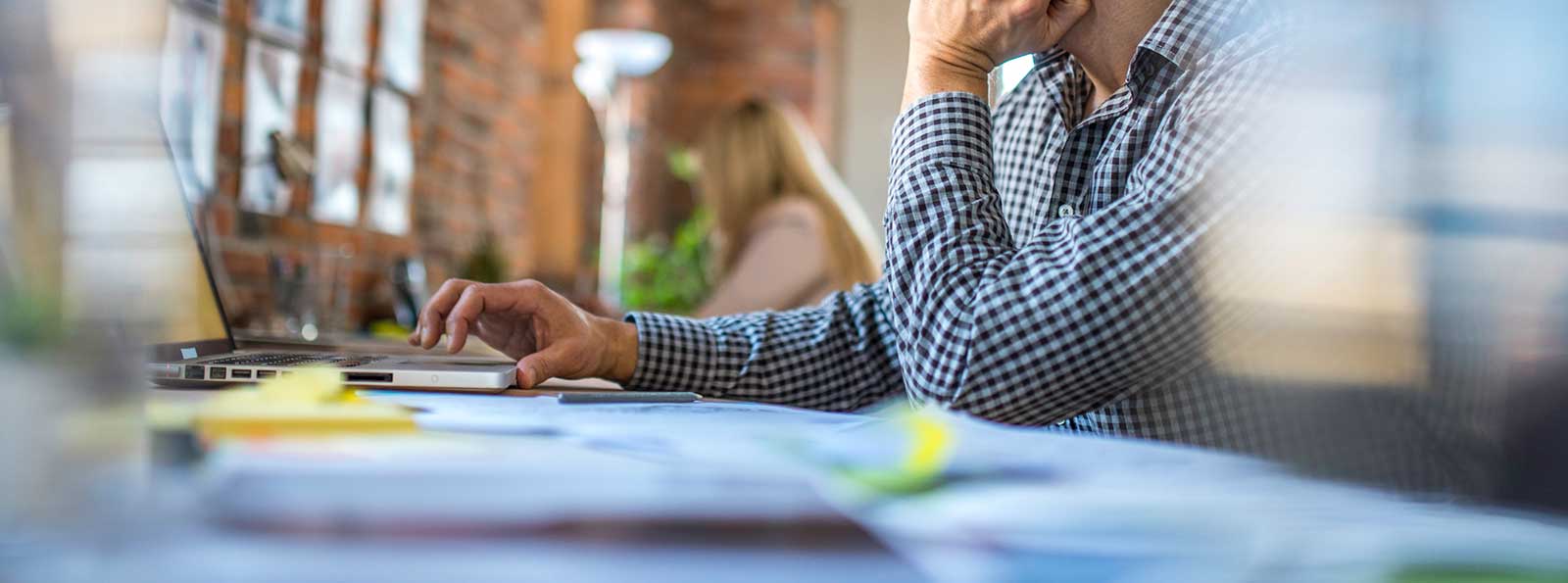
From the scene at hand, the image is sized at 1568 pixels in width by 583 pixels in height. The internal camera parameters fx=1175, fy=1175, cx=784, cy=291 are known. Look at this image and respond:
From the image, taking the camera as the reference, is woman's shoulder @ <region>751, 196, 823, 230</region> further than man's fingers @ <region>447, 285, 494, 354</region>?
Yes

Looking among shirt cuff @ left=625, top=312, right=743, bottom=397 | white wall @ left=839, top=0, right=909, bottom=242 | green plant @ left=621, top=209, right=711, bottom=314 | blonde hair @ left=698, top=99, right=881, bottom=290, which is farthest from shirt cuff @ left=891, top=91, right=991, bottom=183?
green plant @ left=621, top=209, right=711, bottom=314

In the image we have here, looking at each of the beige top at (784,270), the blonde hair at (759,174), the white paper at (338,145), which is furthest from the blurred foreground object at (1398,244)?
the white paper at (338,145)

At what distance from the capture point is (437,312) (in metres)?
1.02

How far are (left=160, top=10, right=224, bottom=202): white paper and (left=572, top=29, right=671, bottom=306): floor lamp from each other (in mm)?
2594

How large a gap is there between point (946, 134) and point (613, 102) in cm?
512

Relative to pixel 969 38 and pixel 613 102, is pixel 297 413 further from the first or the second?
pixel 613 102

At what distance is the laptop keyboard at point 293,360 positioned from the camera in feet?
2.94

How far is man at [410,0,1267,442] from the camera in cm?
81

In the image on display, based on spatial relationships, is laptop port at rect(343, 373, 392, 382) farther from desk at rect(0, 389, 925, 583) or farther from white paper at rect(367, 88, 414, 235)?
white paper at rect(367, 88, 414, 235)

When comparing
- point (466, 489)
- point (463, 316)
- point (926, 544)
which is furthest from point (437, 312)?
point (926, 544)

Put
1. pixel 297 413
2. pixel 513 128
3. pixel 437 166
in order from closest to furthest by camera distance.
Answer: pixel 297 413
pixel 437 166
pixel 513 128

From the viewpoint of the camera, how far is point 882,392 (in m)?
1.17

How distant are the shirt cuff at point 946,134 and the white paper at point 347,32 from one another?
2.41 metres

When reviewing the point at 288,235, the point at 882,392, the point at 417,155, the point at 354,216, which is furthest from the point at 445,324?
the point at 417,155
